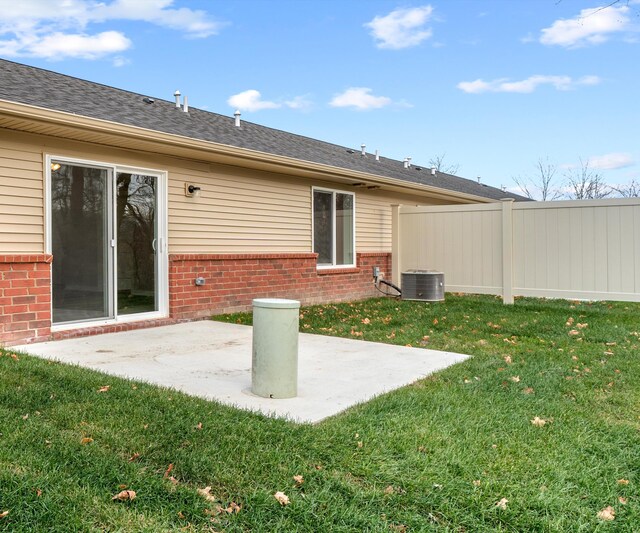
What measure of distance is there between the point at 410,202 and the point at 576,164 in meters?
20.5

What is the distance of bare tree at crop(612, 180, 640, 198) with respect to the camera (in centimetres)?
2730

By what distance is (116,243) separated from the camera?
274 inches

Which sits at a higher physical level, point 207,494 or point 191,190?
point 191,190

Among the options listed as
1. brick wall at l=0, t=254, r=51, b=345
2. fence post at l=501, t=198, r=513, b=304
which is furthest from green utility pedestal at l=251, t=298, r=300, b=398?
fence post at l=501, t=198, r=513, b=304

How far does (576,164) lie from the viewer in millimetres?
29547

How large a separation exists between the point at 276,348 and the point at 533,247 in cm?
704

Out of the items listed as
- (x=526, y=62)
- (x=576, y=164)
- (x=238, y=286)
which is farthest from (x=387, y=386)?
(x=576, y=164)

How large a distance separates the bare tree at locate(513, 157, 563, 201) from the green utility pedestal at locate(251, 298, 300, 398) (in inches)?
1168

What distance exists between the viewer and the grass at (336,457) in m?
2.32

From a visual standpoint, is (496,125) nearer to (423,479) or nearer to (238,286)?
(238,286)

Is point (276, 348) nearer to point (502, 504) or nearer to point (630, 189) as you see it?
point (502, 504)

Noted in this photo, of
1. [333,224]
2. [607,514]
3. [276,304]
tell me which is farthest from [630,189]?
[607,514]

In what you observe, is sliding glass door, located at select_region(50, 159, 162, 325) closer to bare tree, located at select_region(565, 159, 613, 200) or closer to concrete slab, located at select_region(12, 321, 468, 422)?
concrete slab, located at select_region(12, 321, 468, 422)

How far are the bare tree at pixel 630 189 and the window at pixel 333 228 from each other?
21967 millimetres
